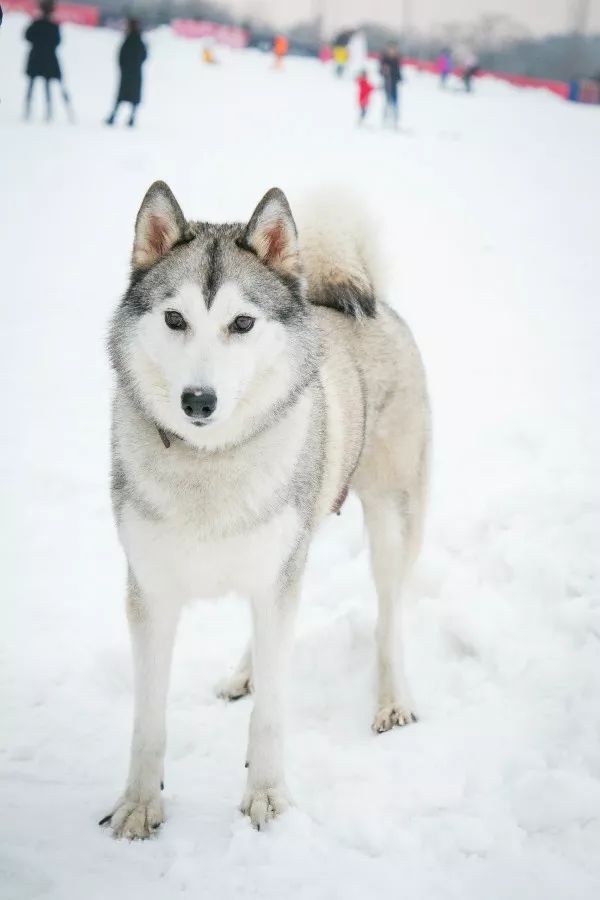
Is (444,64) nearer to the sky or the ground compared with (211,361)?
nearer to the sky

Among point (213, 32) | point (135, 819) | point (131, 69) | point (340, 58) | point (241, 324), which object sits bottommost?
point (135, 819)

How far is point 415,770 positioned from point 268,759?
0.42m

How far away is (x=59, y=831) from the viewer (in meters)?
1.67

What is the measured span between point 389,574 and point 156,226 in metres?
1.26

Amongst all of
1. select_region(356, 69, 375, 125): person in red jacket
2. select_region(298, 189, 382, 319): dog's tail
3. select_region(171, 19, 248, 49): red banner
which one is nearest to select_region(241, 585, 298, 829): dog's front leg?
select_region(298, 189, 382, 319): dog's tail

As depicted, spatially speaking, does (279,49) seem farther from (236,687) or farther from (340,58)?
(236,687)

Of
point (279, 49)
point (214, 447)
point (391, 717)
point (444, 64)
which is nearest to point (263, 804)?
point (391, 717)

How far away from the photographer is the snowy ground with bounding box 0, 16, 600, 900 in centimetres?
167

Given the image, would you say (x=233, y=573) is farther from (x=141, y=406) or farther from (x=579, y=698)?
(x=579, y=698)

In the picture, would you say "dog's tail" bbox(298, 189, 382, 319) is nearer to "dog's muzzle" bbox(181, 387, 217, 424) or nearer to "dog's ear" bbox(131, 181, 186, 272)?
"dog's ear" bbox(131, 181, 186, 272)

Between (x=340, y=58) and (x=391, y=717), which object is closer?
(x=391, y=717)

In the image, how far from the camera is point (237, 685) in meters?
2.43

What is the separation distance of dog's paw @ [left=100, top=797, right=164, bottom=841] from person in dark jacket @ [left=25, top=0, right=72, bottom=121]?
7187 mm

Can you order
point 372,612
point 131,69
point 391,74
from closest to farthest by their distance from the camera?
1. point 372,612
2. point 131,69
3. point 391,74
